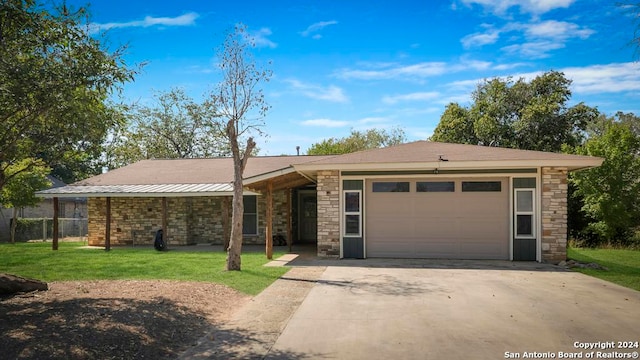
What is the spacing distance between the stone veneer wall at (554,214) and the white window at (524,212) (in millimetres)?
309

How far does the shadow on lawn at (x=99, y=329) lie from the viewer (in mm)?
4617

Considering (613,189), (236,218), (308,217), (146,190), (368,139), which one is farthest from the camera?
(368,139)

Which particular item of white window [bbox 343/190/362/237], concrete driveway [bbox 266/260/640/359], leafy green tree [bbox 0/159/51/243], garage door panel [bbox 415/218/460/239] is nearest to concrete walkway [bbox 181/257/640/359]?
concrete driveway [bbox 266/260/640/359]

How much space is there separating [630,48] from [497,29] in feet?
23.1

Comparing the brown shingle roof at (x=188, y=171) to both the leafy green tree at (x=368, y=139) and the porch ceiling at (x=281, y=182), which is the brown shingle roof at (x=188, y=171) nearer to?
the porch ceiling at (x=281, y=182)

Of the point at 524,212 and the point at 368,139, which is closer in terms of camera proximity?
the point at 524,212

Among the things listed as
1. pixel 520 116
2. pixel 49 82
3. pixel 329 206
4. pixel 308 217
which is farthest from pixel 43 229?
pixel 520 116

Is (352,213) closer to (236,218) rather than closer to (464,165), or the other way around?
(464,165)

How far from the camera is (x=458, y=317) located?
6219 millimetres

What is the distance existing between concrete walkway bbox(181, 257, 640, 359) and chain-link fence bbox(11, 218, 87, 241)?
18110mm

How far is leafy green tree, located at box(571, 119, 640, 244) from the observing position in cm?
1745

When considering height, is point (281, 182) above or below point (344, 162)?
below

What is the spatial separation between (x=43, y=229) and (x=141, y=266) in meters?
14.4

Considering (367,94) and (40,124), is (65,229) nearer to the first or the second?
(367,94)
